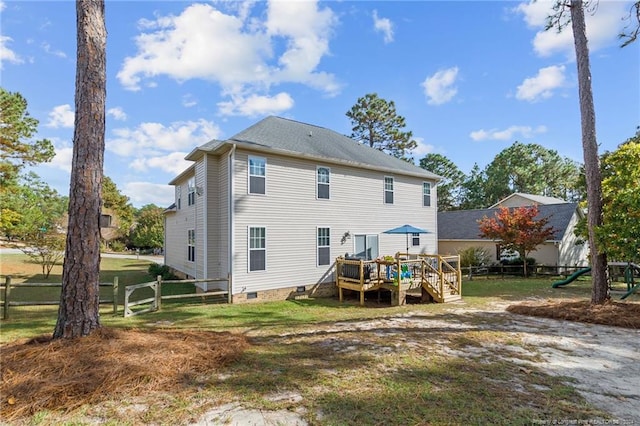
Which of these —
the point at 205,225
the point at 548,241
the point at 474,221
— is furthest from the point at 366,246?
the point at 474,221

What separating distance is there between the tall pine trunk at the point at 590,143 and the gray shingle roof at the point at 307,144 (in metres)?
7.55

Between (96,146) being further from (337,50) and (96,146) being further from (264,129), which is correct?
(337,50)

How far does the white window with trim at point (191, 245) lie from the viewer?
14234 mm

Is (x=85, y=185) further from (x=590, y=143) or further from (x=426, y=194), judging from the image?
(x=426, y=194)

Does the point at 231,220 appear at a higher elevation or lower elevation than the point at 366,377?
higher

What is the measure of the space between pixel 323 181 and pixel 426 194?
23.0ft

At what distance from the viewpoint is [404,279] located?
11.5m

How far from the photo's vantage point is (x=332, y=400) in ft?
12.0

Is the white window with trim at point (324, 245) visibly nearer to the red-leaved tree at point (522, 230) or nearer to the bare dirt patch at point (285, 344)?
the bare dirt patch at point (285, 344)

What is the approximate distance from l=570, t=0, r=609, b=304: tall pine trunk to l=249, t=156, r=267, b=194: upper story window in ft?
33.3

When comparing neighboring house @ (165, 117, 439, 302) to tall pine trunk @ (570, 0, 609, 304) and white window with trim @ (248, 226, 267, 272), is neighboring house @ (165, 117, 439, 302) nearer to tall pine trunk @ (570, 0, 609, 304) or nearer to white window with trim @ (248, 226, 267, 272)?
white window with trim @ (248, 226, 267, 272)

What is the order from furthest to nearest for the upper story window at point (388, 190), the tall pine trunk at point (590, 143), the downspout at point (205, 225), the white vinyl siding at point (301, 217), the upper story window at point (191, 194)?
the upper story window at point (388, 190) → the upper story window at point (191, 194) → the downspout at point (205, 225) → the white vinyl siding at point (301, 217) → the tall pine trunk at point (590, 143)

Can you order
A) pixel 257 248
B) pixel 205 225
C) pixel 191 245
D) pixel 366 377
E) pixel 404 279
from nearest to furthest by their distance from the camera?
pixel 366 377 → pixel 404 279 → pixel 257 248 → pixel 205 225 → pixel 191 245

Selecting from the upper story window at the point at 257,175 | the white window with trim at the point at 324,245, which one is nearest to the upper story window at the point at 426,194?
the white window with trim at the point at 324,245
